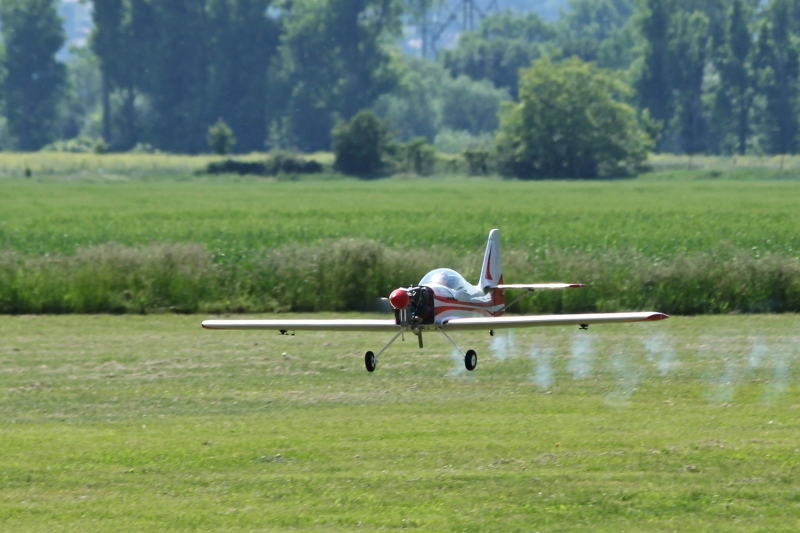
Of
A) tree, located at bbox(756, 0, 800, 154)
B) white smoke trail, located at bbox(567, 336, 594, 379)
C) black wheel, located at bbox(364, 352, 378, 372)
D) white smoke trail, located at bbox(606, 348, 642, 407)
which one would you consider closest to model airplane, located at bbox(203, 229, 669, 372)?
black wheel, located at bbox(364, 352, 378, 372)

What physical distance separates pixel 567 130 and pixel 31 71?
9653 cm

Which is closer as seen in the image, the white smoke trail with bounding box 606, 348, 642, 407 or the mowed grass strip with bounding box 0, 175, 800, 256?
the white smoke trail with bounding box 606, 348, 642, 407

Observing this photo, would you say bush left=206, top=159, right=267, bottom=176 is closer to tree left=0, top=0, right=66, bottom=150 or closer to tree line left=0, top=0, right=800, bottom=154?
tree line left=0, top=0, right=800, bottom=154

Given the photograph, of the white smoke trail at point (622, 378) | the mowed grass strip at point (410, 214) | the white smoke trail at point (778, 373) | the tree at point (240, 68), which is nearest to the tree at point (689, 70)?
the mowed grass strip at point (410, 214)

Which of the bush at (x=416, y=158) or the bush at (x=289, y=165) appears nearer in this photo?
the bush at (x=289, y=165)

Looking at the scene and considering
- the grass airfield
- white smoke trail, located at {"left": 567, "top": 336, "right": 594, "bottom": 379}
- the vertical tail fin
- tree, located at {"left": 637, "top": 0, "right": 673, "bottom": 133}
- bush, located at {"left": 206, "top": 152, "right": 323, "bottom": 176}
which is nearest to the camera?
the vertical tail fin

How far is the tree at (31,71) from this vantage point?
6929 inches

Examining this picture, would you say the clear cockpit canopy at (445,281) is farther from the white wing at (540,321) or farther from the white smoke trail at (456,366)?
the white smoke trail at (456,366)

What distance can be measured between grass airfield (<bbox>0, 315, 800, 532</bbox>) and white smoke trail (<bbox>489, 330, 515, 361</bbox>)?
0.26 m

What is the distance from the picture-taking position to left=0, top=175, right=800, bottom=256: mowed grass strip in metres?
43.3

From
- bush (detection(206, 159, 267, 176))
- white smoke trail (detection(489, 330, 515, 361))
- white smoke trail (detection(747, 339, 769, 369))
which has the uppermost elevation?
bush (detection(206, 159, 267, 176))

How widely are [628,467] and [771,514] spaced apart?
2246mm

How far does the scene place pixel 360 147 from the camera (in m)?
122

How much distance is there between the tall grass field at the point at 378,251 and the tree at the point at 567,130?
99.1 feet
